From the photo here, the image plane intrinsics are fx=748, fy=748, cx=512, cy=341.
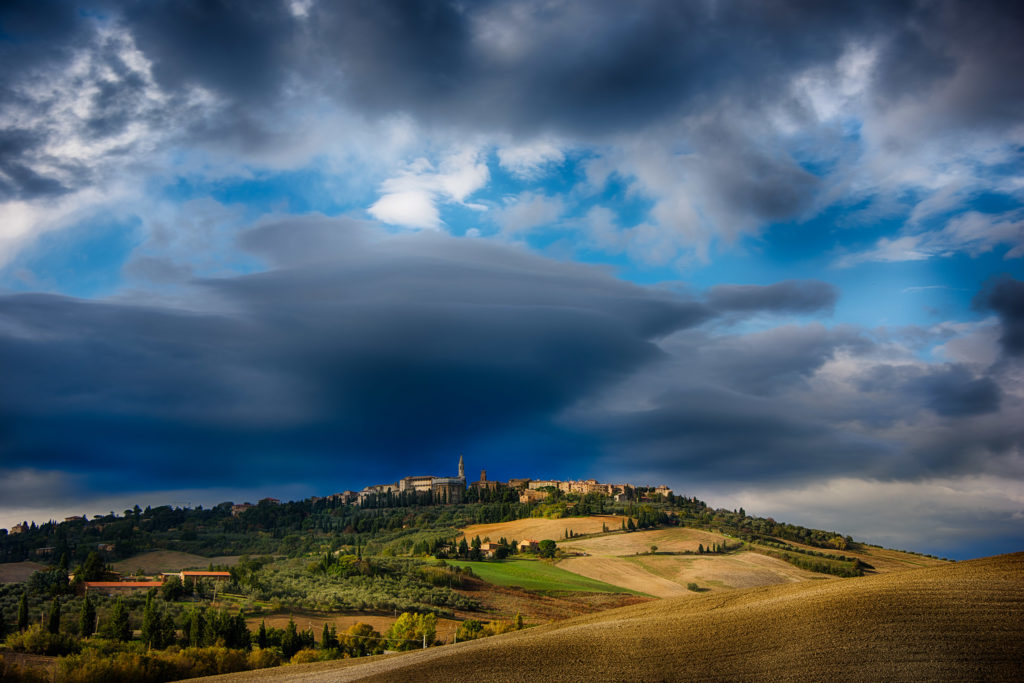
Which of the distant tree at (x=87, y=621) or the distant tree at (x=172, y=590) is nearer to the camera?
the distant tree at (x=87, y=621)

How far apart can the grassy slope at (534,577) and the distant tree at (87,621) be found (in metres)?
67.6

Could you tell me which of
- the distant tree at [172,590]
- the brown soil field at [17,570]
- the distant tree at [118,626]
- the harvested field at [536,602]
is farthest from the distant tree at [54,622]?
the brown soil field at [17,570]

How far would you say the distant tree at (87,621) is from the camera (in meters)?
85.2

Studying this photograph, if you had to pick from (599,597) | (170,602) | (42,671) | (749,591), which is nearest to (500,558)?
(599,597)

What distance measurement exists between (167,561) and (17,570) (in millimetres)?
26956

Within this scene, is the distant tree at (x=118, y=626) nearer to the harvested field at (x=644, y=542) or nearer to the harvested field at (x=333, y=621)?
the harvested field at (x=333, y=621)

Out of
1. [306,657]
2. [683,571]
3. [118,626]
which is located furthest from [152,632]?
[683,571]

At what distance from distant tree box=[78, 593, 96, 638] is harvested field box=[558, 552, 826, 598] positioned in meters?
82.8

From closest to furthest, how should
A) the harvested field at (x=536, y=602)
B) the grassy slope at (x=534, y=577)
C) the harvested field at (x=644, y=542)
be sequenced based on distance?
the harvested field at (x=536, y=602) < the grassy slope at (x=534, y=577) < the harvested field at (x=644, y=542)

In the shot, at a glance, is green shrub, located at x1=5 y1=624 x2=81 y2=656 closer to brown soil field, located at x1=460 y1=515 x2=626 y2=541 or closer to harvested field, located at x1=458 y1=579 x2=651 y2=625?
harvested field, located at x1=458 y1=579 x2=651 y2=625

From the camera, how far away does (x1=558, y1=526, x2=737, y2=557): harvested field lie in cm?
15850

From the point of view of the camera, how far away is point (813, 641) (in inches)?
1011

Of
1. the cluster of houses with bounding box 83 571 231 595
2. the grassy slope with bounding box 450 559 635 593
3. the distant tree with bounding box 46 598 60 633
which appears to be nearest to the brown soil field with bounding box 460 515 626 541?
the grassy slope with bounding box 450 559 635 593

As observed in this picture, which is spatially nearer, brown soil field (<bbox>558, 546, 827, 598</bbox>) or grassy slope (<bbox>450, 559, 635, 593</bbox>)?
grassy slope (<bbox>450, 559, 635, 593</bbox>)
